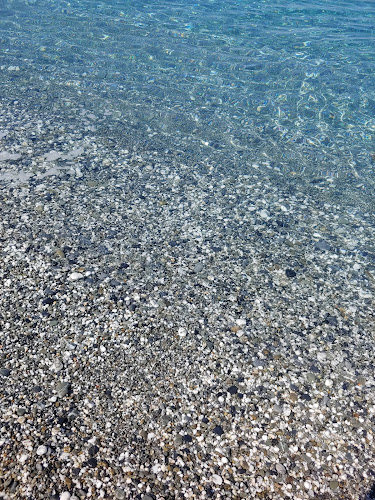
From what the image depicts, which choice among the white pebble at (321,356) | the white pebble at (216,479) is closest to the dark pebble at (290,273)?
the white pebble at (321,356)

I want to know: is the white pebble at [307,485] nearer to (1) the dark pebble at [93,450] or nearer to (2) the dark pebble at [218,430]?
(2) the dark pebble at [218,430]

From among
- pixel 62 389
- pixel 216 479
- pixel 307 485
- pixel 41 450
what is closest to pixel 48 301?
pixel 62 389

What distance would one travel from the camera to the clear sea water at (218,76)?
24.2 feet

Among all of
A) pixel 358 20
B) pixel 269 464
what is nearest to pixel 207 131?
pixel 269 464

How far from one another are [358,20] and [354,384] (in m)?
12.9

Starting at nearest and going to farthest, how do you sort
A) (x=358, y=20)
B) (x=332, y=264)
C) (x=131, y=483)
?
(x=131, y=483) → (x=332, y=264) → (x=358, y=20)

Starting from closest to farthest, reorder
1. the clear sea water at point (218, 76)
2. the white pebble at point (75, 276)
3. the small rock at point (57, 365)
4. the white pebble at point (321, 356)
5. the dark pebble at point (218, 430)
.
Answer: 1. the dark pebble at point (218, 430)
2. the small rock at point (57, 365)
3. the white pebble at point (321, 356)
4. the white pebble at point (75, 276)
5. the clear sea water at point (218, 76)

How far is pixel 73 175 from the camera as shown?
19.7 feet

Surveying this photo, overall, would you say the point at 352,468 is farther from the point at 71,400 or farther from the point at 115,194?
the point at 115,194

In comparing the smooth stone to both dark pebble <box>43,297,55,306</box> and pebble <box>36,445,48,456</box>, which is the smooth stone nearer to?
dark pebble <box>43,297,55,306</box>

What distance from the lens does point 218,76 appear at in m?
9.77

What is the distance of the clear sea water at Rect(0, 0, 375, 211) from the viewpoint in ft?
24.2

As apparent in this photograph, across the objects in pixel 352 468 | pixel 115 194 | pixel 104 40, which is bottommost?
pixel 352 468

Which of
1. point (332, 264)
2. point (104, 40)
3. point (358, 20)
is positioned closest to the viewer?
point (332, 264)
